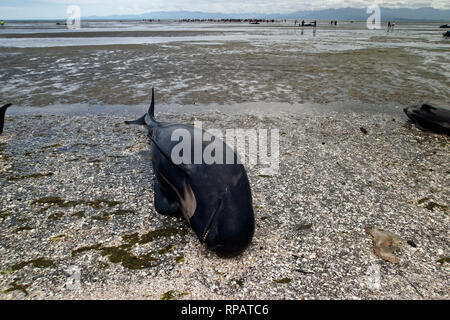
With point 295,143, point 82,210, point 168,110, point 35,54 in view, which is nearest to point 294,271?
point 82,210

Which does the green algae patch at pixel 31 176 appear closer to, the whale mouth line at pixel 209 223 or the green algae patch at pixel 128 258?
the green algae patch at pixel 128 258

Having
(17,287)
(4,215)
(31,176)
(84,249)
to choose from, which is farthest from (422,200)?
(31,176)

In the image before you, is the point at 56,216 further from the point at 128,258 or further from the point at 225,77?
the point at 225,77

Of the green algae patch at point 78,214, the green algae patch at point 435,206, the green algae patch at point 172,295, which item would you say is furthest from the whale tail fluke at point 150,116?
the green algae patch at point 435,206

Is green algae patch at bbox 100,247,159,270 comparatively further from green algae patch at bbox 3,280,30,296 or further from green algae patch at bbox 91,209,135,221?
green algae patch at bbox 3,280,30,296

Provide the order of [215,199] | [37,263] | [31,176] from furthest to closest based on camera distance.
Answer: [31,176] → [37,263] → [215,199]

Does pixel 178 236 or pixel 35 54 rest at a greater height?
pixel 35 54

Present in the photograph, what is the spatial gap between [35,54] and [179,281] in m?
25.9

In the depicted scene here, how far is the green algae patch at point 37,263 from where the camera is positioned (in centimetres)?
386

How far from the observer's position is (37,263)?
12.9 ft

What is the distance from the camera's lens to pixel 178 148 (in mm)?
4414

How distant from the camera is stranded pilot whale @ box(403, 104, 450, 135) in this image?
8.30 m

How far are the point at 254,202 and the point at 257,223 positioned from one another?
2.03 ft
